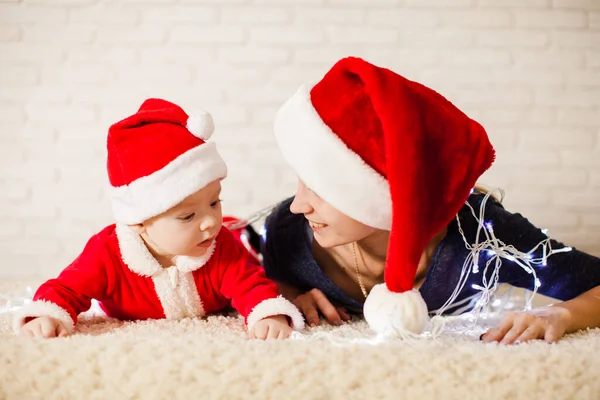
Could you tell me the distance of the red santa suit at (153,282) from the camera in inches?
43.5

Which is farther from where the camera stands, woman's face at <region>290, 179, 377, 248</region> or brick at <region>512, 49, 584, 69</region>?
brick at <region>512, 49, 584, 69</region>

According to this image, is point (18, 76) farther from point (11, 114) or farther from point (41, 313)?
point (41, 313)

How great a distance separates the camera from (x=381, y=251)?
4.09ft

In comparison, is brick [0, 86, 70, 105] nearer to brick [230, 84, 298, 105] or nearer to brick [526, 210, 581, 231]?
→ brick [230, 84, 298, 105]

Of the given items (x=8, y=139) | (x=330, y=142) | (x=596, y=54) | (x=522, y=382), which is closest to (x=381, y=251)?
(x=330, y=142)

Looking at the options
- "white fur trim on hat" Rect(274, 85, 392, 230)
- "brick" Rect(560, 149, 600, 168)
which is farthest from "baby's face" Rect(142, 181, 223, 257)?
"brick" Rect(560, 149, 600, 168)

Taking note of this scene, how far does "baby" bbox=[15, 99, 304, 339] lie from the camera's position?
3.48 ft

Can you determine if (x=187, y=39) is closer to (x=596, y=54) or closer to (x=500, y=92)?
(x=500, y=92)

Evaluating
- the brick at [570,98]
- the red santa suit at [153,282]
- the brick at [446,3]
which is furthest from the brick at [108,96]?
the brick at [570,98]

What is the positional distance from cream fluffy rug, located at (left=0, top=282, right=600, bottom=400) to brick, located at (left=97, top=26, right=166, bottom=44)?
1270 mm

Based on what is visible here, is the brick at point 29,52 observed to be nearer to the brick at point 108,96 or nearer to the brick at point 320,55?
the brick at point 108,96

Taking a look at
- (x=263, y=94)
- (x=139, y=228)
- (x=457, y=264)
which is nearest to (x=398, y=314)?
(x=457, y=264)

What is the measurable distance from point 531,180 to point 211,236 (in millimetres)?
1308

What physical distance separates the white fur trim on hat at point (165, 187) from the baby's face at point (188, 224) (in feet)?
0.09
